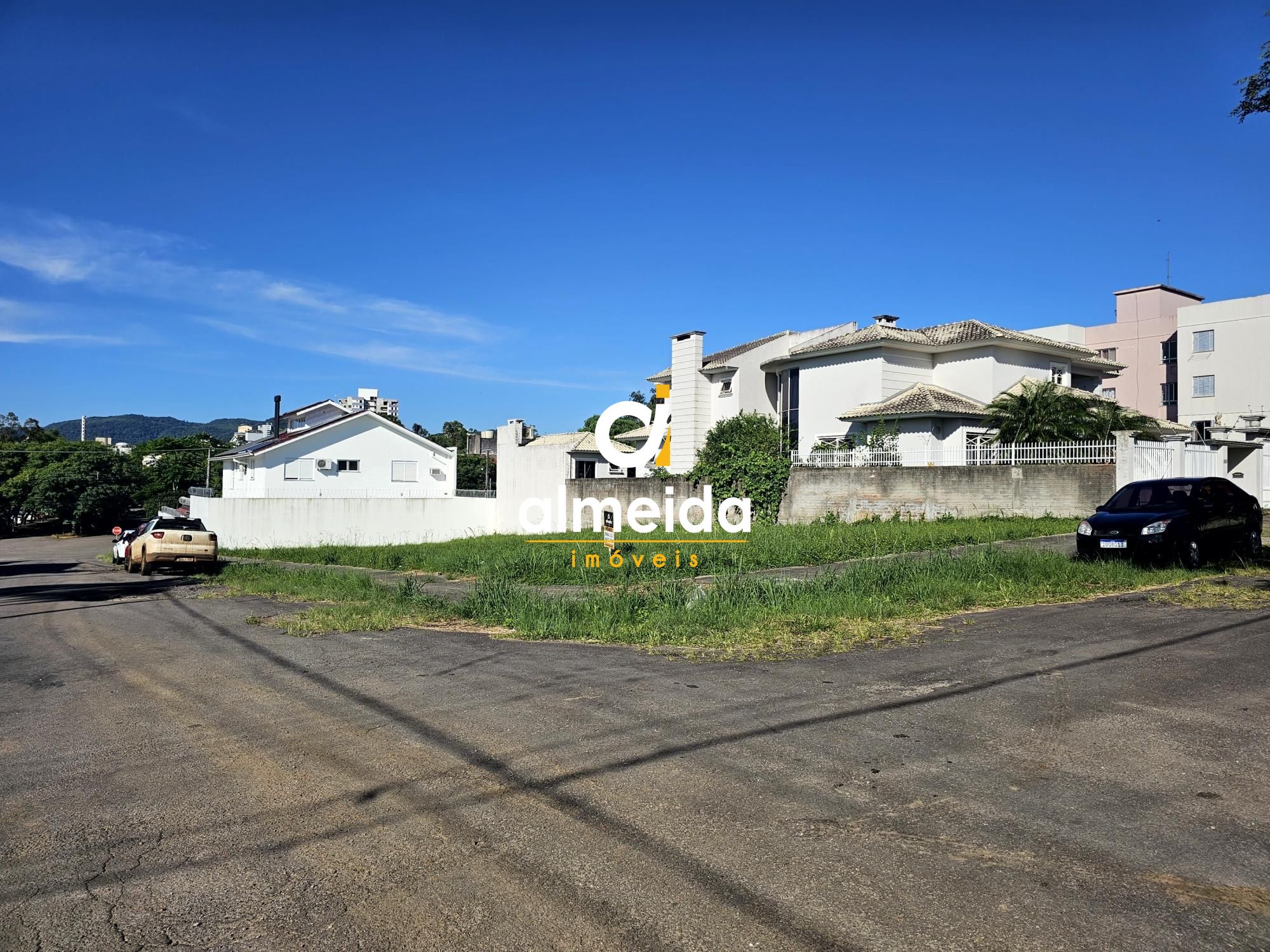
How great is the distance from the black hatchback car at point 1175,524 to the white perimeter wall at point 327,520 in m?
25.2

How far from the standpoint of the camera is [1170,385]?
2240 inches

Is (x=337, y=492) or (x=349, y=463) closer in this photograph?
(x=337, y=492)

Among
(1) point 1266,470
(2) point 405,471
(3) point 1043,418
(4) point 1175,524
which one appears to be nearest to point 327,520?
(2) point 405,471

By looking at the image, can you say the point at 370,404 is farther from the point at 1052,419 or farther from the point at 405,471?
the point at 1052,419

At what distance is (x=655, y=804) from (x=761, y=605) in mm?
7031

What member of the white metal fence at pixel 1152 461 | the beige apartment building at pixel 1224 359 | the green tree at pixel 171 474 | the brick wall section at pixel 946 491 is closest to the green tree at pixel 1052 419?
the white metal fence at pixel 1152 461

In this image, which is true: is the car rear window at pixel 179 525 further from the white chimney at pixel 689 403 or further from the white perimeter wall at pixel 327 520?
the white chimney at pixel 689 403

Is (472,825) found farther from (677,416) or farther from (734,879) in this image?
(677,416)

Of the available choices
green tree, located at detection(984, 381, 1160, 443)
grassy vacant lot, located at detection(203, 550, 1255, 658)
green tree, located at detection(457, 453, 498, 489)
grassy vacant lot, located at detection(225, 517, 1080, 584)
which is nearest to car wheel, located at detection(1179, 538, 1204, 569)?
grassy vacant lot, located at detection(203, 550, 1255, 658)

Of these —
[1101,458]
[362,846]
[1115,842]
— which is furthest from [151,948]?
[1101,458]

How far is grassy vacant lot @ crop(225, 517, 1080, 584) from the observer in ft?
56.6

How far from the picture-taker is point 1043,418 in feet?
86.3

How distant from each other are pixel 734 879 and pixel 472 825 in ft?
4.56

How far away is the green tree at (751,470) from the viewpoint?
29.6 metres
